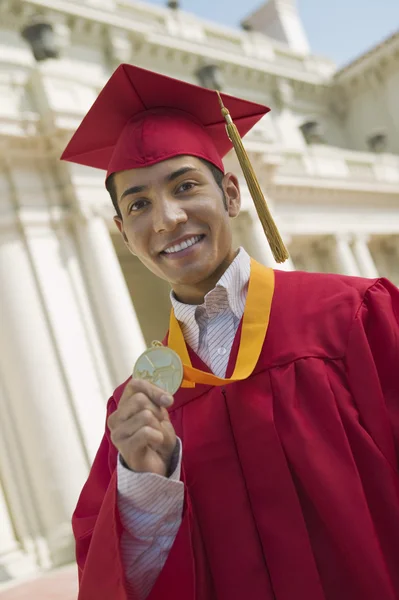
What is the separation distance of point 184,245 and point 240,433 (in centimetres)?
58

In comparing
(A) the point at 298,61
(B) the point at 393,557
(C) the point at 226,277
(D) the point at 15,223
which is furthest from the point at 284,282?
(A) the point at 298,61

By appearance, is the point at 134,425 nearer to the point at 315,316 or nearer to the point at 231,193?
the point at 315,316

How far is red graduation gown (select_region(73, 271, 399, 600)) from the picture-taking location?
1539 mm

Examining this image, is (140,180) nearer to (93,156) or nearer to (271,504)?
(93,156)

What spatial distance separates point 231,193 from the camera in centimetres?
209

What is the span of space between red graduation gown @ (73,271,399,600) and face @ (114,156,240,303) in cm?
28

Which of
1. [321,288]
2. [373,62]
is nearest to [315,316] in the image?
[321,288]

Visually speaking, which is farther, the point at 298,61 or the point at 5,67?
the point at 298,61

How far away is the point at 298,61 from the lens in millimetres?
21453

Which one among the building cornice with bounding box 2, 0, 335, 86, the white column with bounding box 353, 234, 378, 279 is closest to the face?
the building cornice with bounding box 2, 0, 335, 86

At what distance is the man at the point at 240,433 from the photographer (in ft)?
5.06

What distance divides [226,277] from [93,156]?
2.71 ft

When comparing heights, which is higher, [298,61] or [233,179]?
[298,61]

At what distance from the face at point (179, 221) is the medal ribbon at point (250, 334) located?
129mm
